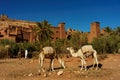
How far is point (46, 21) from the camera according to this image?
213 feet

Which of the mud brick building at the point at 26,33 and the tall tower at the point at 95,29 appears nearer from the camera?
the mud brick building at the point at 26,33

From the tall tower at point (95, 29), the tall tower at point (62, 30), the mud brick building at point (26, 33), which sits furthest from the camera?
the tall tower at point (62, 30)

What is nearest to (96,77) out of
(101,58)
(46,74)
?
(46,74)

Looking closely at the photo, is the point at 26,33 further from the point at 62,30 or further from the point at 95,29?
the point at 95,29

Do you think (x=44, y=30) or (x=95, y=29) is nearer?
(x=44, y=30)

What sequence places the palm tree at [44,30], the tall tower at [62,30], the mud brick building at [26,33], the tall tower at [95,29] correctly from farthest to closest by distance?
the tall tower at [62,30] → the tall tower at [95,29] → the mud brick building at [26,33] → the palm tree at [44,30]

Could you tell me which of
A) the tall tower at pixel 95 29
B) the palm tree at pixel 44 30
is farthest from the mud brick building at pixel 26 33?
the palm tree at pixel 44 30

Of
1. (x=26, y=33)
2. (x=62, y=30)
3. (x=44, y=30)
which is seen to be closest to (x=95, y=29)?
(x=62, y=30)

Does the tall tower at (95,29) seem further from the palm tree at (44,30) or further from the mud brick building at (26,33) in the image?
the palm tree at (44,30)

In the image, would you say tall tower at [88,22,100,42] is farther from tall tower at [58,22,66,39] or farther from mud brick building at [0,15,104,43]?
tall tower at [58,22,66,39]

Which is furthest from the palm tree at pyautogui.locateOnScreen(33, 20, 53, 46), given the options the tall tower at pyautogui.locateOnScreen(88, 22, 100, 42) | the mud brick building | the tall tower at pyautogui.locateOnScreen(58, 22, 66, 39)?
the tall tower at pyautogui.locateOnScreen(58, 22, 66, 39)

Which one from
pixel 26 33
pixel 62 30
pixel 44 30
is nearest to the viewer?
pixel 44 30

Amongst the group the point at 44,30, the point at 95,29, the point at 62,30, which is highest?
the point at 62,30

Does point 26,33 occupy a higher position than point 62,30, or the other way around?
point 62,30
